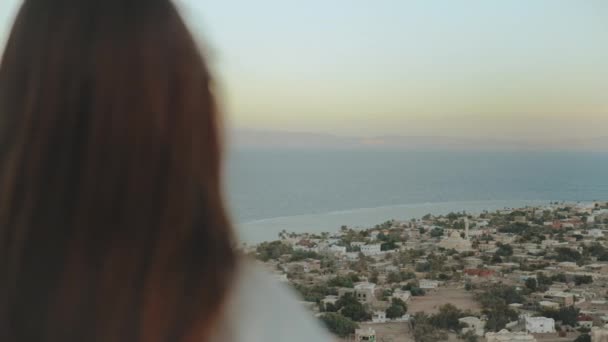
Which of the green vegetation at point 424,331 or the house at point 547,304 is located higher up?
the house at point 547,304

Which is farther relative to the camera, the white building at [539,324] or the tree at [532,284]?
the tree at [532,284]

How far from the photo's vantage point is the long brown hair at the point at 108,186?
398 mm

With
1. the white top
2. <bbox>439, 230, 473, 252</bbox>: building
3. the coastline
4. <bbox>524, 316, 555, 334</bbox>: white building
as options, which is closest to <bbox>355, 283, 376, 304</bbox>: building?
the coastline

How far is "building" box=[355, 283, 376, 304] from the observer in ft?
7.59

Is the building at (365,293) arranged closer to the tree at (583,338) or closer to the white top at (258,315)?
the tree at (583,338)

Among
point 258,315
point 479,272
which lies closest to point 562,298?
point 479,272

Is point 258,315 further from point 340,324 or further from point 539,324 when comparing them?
point 539,324

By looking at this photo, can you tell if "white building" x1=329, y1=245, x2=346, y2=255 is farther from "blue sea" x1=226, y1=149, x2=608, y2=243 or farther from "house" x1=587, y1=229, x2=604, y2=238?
"house" x1=587, y1=229, x2=604, y2=238

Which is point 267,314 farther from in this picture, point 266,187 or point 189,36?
point 266,187

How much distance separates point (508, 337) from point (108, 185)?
2.05m

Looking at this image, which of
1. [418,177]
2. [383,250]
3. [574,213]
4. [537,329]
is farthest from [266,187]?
[574,213]

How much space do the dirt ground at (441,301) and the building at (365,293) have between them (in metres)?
0.14

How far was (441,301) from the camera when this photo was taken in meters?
2.33

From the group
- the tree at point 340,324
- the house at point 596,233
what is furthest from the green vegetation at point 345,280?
the house at point 596,233
